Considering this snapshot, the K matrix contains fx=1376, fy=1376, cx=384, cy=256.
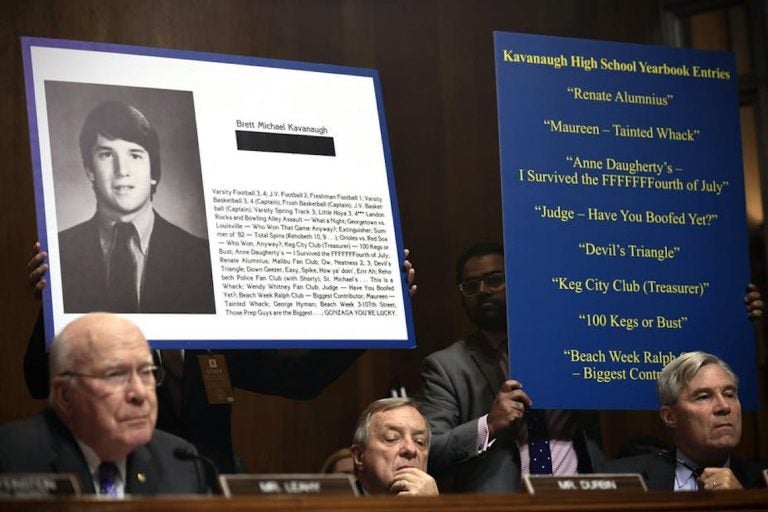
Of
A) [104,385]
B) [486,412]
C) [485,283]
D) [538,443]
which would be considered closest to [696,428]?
[538,443]

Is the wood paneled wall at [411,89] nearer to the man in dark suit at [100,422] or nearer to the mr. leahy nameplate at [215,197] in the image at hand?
the mr. leahy nameplate at [215,197]

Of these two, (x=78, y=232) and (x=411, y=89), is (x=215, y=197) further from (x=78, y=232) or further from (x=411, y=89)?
(x=411, y=89)

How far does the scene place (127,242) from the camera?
4.02 meters

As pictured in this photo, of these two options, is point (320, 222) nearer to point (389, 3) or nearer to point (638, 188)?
point (638, 188)

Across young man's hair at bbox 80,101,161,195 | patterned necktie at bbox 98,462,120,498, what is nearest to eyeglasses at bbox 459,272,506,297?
young man's hair at bbox 80,101,161,195

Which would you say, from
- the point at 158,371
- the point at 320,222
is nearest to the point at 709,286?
the point at 320,222

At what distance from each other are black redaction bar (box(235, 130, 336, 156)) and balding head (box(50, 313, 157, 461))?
108 cm

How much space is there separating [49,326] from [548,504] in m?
1.52

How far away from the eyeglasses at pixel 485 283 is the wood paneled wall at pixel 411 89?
1.62 metres

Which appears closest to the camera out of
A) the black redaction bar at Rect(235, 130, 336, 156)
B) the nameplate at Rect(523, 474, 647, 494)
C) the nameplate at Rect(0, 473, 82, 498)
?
the nameplate at Rect(0, 473, 82, 498)

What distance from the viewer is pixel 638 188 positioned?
15.9ft

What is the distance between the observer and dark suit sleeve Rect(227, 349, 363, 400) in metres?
4.41

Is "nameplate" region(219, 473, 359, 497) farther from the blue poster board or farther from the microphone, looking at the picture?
the blue poster board

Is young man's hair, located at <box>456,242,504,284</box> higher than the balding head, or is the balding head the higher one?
young man's hair, located at <box>456,242,504,284</box>
